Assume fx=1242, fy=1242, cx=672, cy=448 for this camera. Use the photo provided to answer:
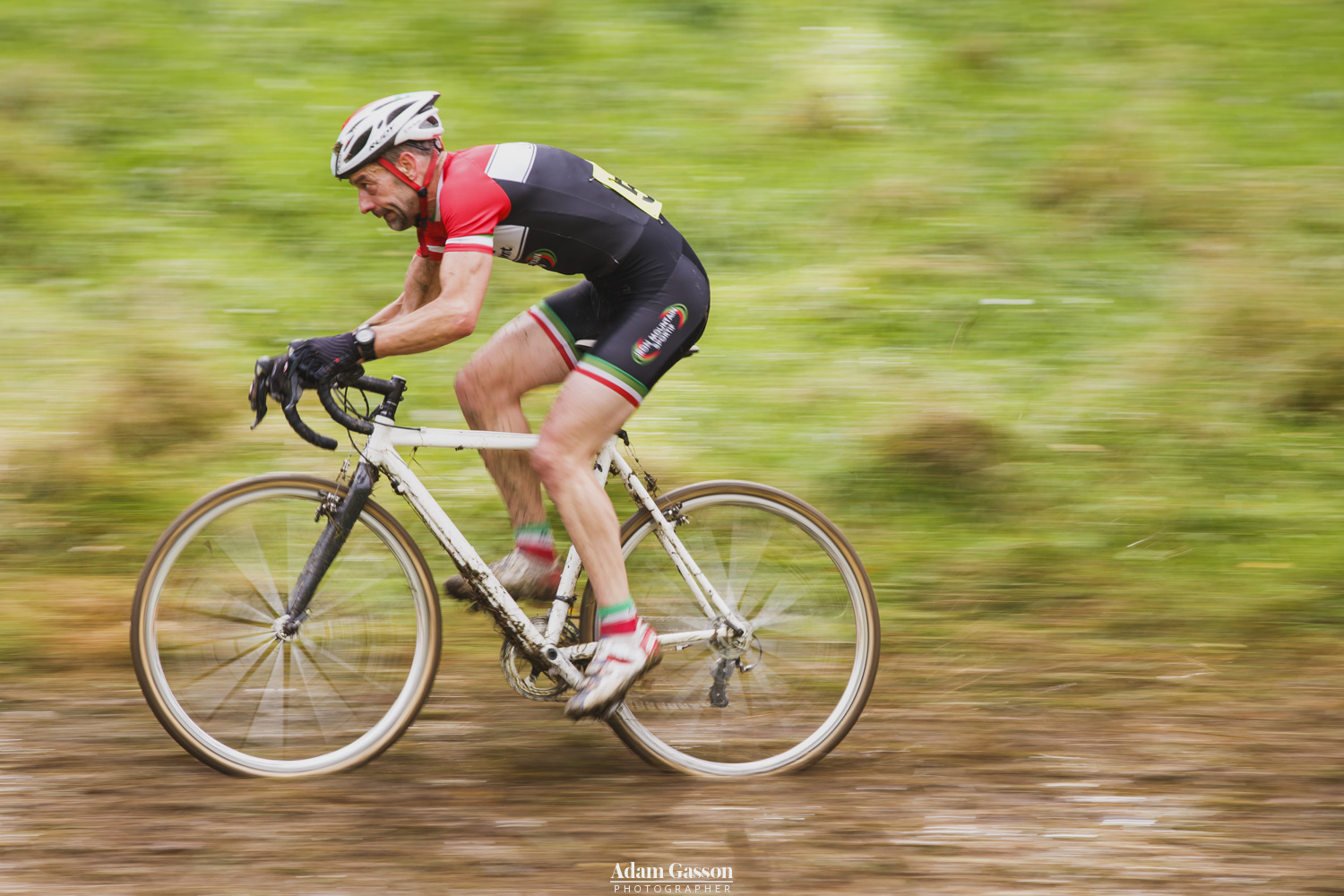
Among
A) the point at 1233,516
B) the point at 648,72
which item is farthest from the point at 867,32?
the point at 1233,516

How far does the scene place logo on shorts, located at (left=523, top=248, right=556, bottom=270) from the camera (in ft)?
13.6

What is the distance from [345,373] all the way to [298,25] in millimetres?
6918

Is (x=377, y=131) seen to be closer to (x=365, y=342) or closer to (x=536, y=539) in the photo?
(x=365, y=342)

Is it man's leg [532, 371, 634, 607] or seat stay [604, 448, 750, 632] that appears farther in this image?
seat stay [604, 448, 750, 632]

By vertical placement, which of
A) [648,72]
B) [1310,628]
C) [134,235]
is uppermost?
[648,72]

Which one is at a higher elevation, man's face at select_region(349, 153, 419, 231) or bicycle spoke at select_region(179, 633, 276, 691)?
man's face at select_region(349, 153, 419, 231)

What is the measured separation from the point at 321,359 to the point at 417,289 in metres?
0.63

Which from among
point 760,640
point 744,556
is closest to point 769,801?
point 760,640

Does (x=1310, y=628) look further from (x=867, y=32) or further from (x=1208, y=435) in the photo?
(x=867, y=32)

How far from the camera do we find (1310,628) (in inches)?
215

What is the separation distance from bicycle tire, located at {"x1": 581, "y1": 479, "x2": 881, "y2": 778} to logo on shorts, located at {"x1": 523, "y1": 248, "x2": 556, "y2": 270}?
0.90m

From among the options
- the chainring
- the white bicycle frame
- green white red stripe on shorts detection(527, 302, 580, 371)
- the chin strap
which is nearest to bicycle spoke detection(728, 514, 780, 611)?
the white bicycle frame

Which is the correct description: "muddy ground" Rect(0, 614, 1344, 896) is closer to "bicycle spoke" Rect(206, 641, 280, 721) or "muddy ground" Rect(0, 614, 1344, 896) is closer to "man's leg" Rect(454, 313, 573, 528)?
"bicycle spoke" Rect(206, 641, 280, 721)

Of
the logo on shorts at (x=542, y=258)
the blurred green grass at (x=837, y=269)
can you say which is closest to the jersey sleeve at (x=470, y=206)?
the logo on shorts at (x=542, y=258)
